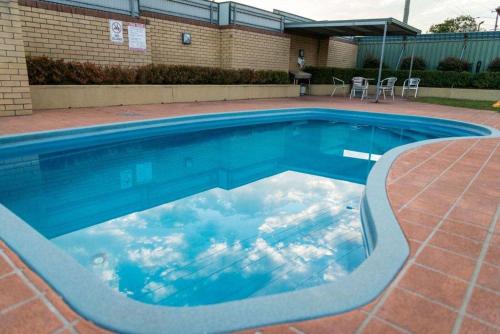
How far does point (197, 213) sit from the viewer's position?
3.18m

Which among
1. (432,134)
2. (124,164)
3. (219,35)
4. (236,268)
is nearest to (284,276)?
(236,268)

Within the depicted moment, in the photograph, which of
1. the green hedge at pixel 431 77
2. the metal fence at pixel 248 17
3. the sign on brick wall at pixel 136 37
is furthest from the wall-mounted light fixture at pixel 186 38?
the green hedge at pixel 431 77

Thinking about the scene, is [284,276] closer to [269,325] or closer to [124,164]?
[269,325]

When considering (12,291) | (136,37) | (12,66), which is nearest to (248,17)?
(136,37)

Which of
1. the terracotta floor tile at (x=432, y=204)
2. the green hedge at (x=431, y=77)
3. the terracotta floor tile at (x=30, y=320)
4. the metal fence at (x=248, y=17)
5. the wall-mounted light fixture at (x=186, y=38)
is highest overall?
the metal fence at (x=248, y=17)

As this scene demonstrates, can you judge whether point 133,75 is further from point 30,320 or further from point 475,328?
point 475,328

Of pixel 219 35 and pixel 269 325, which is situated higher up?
pixel 219 35

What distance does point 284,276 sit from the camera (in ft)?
7.22

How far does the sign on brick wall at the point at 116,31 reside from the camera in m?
8.12

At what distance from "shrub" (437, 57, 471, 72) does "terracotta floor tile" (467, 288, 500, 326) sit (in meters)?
14.4

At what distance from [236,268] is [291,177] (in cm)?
225

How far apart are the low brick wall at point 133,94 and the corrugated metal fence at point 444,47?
6.92m

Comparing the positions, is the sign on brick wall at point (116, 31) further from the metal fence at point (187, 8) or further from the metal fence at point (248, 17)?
the metal fence at point (248, 17)

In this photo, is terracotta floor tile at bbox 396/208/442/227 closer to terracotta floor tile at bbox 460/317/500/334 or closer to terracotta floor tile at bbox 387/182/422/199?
terracotta floor tile at bbox 387/182/422/199
